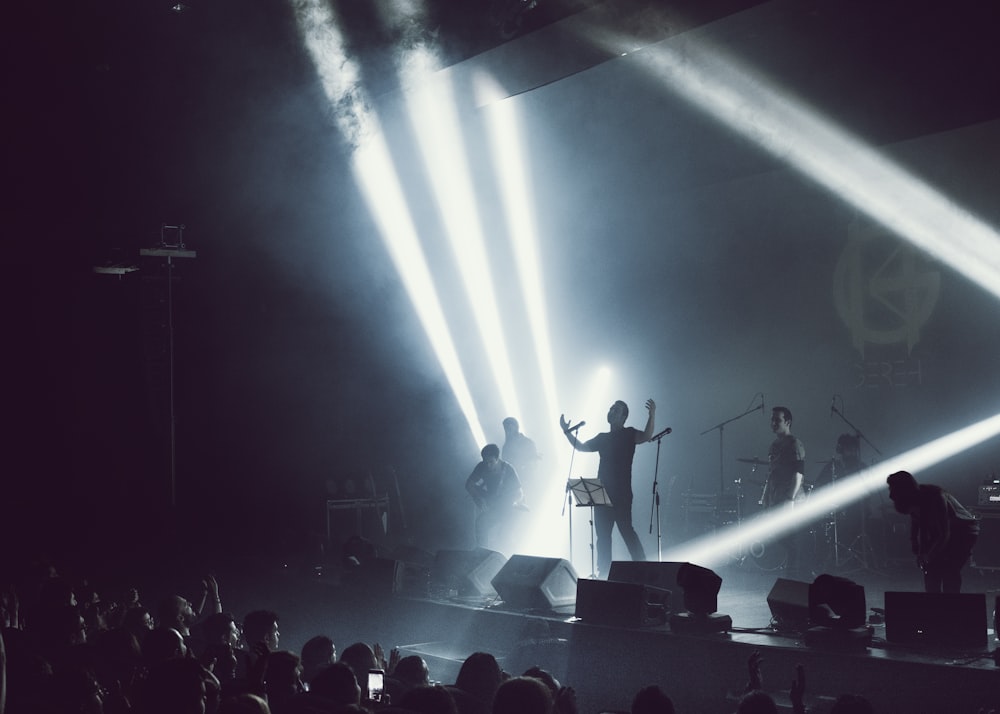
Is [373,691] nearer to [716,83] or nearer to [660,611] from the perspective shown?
[660,611]

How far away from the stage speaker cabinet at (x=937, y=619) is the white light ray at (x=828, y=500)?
4.03 m

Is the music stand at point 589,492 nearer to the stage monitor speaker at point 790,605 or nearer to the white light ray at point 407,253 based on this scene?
the stage monitor speaker at point 790,605

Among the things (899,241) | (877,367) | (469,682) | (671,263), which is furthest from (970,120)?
(469,682)

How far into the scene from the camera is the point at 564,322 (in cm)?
1488

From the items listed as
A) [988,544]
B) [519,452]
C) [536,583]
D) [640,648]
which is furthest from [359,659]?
[988,544]

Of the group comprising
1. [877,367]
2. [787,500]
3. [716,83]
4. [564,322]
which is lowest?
[787,500]

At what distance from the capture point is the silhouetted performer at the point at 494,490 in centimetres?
953

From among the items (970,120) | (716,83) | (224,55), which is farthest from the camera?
(716,83)

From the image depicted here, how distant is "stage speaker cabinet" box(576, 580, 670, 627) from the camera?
6.43 metres

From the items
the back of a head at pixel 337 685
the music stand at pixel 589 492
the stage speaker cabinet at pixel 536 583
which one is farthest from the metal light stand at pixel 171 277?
the back of a head at pixel 337 685

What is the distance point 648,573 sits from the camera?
23.4 feet

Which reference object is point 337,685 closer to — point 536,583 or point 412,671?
point 412,671

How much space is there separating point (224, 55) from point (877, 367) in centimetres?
863

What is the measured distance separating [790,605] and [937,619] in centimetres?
101
